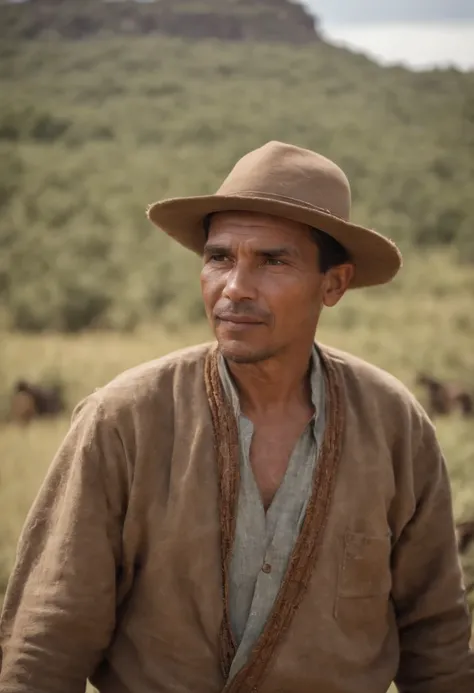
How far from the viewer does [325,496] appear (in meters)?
1.49

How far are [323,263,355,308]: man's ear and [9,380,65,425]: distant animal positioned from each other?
2.40 meters

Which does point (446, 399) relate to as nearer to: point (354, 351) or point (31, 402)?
point (354, 351)

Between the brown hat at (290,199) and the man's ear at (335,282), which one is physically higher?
the brown hat at (290,199)

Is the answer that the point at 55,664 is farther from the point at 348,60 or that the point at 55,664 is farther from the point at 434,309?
the point at 348,60

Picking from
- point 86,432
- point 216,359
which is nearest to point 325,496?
point 216,359

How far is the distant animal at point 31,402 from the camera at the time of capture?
3.71m

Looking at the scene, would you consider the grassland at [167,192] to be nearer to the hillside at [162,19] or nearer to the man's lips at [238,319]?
the hillside at [162,19]

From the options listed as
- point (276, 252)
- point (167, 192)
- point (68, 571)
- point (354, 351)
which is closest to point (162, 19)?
point (167, 192)

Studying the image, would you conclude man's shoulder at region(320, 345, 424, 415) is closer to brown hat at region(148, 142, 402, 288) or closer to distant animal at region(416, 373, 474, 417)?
brown hat at region(148, 142, 402, 288)

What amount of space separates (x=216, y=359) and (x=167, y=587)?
1.32 ft

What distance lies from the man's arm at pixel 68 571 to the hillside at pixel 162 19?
4361 millimetres

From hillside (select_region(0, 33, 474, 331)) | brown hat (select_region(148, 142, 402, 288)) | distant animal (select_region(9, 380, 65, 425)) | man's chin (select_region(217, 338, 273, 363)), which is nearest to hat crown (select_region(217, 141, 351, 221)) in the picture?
brown hat (select_region(148, 142, 402, 288))

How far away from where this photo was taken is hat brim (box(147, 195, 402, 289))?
140 centimetres

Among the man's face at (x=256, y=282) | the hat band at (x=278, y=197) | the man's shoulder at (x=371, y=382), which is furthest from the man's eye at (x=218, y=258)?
the man's shoulder at (x=371, y=382)
